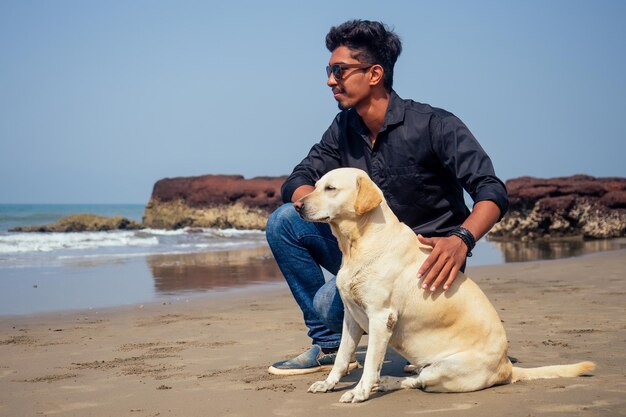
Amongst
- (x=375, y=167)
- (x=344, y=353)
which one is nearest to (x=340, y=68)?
(x=375, y=167)

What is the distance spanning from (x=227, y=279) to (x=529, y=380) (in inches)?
316

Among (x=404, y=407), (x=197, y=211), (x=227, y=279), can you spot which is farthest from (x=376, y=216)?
(x=197, y=211)

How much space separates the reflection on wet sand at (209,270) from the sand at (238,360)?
1.61 metres

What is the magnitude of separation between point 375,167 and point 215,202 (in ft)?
96.0

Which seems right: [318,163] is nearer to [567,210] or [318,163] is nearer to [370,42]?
[370,42]

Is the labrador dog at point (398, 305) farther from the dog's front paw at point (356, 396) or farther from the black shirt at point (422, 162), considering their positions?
the black shirt at point (422, 162)

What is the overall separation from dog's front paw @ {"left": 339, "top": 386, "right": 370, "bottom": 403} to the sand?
0.03 m

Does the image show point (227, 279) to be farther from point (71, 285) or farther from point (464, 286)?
point (464, 286)

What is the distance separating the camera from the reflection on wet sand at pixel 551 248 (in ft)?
47.7

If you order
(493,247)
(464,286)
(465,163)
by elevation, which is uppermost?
(465,163)

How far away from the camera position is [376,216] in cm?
369

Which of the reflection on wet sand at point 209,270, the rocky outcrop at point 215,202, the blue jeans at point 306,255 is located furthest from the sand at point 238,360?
the rocky outcrop at point 215,202

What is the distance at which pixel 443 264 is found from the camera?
3.55 m

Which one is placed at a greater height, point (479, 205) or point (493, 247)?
point (479, 205)
